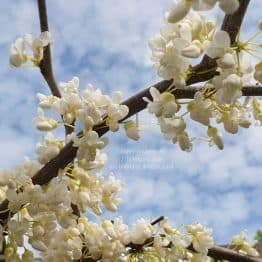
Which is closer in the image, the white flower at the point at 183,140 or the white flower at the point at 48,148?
the white flower at the point at 183,140

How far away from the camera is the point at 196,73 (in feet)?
4.00

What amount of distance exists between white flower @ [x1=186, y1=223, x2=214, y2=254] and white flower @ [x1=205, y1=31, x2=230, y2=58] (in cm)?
70

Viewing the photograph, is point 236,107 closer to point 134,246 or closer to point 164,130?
point 164,130

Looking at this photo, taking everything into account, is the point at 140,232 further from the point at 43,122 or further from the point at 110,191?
the point at 43,122

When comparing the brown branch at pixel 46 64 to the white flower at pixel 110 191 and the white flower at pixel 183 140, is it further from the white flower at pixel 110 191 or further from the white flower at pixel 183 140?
the white flower at pixel 183 140

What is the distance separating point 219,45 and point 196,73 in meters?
0.11

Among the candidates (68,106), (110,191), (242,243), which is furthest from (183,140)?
(242,243)

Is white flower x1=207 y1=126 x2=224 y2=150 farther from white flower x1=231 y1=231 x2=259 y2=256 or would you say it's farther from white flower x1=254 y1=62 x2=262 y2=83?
white flower x1=231 y1=231 x2=259 y2=256

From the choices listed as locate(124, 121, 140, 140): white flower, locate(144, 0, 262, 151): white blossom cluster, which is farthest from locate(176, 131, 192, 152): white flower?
locate(124, 121, 140, 140): white flower

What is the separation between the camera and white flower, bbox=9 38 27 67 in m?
1.44

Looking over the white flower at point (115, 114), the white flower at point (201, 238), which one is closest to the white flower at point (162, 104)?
the white flower at point (115, 114)

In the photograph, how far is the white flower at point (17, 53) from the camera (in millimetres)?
1444

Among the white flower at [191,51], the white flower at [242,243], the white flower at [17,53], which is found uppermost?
the white flower at [191,51]

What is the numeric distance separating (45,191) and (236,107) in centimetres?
51
